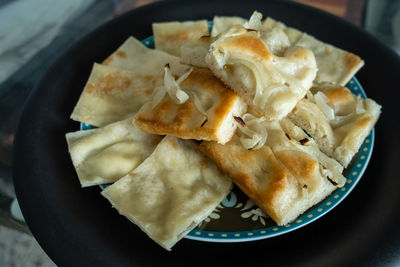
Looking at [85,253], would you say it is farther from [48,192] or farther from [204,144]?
[204,144]

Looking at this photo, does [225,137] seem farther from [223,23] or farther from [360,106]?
[223,23]

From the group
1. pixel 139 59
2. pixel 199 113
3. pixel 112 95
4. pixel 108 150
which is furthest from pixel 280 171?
pixel 139 59

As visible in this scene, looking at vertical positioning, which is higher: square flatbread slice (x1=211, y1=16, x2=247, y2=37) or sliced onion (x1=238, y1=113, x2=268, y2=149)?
square flatbread slice (x1=211, y1=16, x2=247, y2=37)

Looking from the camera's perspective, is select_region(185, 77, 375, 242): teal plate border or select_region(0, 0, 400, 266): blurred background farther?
select_region(0, 0, 400, 266): blurred background

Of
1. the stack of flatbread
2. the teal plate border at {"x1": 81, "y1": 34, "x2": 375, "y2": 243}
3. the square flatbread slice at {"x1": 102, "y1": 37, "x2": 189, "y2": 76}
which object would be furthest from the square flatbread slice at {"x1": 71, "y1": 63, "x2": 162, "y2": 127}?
the teal plate border at {"x1": 81, "y1": 34, "x2": 375, "y2": 243}

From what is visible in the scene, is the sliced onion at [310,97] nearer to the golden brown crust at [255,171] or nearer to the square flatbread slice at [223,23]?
the golden brown crust at [255,171]

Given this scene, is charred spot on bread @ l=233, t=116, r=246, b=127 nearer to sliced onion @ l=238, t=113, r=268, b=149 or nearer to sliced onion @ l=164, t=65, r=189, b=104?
sliced onion @ l=238, t=113, r=268, b=149

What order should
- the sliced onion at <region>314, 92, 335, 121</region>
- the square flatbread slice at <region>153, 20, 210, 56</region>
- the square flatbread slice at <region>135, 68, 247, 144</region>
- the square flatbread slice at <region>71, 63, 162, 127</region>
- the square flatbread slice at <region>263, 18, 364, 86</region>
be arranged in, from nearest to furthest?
the square flatbread slice at <region>135, 68, 247, 144</region> → the sliced onion at <region>314, 92, 335, 121</region> → the square flatbread slice at <region>71, 63, 162, 127</region> → the square flatbread slice at <region>263, 18, 364, 86</region> → the square flatbread slice at <region>153, 20, 210, 56</region>

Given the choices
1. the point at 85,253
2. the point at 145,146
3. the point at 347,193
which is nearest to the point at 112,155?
the point at 145,146
